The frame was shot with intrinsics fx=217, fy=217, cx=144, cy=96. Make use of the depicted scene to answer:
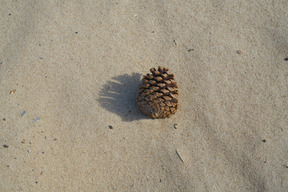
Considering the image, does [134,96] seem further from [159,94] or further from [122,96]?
[159,94]

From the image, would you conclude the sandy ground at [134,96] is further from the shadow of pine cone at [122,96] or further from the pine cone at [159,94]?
the pine cone at [159,94]

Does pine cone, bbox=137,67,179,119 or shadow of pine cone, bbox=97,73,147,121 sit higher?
pine cone, bbox=137,67,179,119

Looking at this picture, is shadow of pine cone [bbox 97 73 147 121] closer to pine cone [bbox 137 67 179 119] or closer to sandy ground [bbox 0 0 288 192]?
sandy ground [bbox 0 0 288 192]

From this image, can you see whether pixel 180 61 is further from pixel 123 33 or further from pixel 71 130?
pixel 71 130

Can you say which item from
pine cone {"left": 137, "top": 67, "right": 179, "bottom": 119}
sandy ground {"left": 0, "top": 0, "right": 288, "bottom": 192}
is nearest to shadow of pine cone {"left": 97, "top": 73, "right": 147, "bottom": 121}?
sandy ground {"left": 0, "top": 0, "right": 288, "bottom": 192}

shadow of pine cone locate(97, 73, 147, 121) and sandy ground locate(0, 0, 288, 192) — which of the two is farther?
shadow of pine cone locate(97, 73, 147, 121)

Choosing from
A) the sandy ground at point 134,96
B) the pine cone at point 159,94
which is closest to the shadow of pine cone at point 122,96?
the sandy ground at point 134,96
